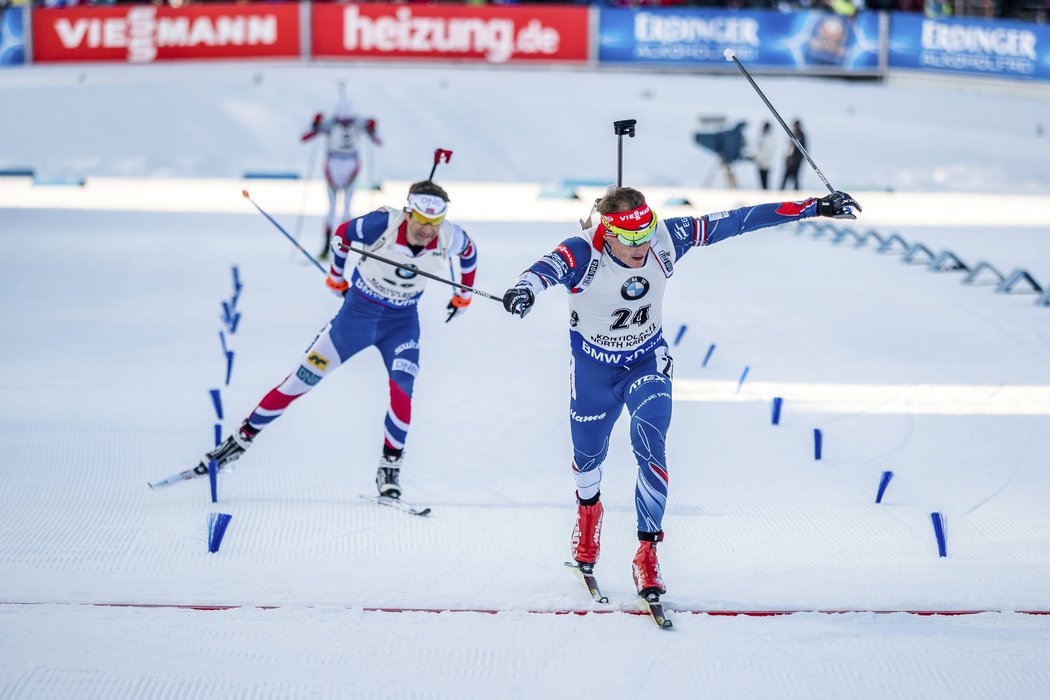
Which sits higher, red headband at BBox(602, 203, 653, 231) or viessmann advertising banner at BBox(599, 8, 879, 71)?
viessmann advertising banner at BBox(599, 8, 879, 71)

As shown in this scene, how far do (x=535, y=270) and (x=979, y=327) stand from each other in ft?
25.9

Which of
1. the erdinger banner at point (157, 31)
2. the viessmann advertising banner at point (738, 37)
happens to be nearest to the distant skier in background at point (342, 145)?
the erdinger banner at point (157, 31)

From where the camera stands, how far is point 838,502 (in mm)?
7246

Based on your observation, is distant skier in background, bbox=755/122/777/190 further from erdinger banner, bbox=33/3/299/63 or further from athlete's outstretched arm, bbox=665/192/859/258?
athlete's outstretched arm, bbox=665/192/859/258

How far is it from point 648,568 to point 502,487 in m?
1.94

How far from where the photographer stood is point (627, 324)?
5.64 meters

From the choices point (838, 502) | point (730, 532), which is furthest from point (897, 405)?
point (730, 532)

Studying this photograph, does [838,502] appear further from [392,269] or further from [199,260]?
[199,260]

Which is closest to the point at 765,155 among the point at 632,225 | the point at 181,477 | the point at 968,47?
the point at 968,47

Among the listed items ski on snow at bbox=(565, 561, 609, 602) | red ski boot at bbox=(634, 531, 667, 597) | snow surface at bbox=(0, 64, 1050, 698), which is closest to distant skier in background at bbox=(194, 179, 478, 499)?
snow surface at bbox=(0, 64, 1050, 698)

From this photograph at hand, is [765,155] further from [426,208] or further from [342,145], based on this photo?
[426,208]

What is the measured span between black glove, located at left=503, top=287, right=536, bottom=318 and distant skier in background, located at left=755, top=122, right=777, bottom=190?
735 inches

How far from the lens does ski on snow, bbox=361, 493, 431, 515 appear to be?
6844mm

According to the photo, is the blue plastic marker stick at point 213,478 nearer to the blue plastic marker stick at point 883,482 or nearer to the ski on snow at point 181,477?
the ski on snow at point 181,477
